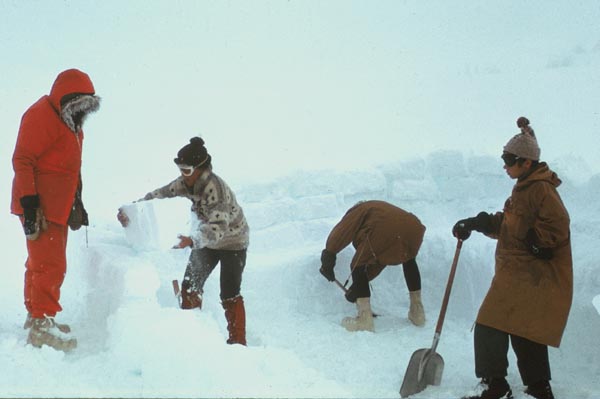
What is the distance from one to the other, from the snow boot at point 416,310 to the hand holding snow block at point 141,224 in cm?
201

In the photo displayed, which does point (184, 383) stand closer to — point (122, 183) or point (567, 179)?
point (567, 179)

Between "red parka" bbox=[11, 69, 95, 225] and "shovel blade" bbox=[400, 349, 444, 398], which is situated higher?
"red parka" bbox=[11, 69, 95, 225]

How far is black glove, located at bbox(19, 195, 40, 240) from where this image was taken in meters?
3.11

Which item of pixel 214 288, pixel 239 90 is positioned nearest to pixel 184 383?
pixel 214 288

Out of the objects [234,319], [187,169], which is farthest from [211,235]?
[234,319]

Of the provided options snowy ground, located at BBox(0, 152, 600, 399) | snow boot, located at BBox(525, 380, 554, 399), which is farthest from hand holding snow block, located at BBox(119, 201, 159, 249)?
snow boot, located at BBox(525, 380, 554, 399)

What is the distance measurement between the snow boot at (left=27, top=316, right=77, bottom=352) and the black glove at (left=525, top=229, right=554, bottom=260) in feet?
8.11

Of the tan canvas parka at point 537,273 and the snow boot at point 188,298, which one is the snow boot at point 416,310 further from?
the snow boot at point 188,298

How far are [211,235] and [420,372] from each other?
1476 millimetres

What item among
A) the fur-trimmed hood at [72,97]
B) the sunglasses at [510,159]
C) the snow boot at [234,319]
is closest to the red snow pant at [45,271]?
the fur-trimmed hood at [72,97]

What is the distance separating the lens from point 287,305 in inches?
193

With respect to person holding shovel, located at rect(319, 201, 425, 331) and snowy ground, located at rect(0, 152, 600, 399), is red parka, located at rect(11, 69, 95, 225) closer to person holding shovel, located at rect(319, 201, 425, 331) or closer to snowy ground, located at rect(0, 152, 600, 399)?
snowy ground, located at rect(0, 152, 600, 399)

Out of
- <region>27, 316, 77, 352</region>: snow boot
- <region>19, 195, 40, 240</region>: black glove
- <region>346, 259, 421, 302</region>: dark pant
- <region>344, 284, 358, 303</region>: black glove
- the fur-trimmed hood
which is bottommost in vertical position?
<region>344, 284, 358, 303</region>: black glove

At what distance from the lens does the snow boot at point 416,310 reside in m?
4.68
